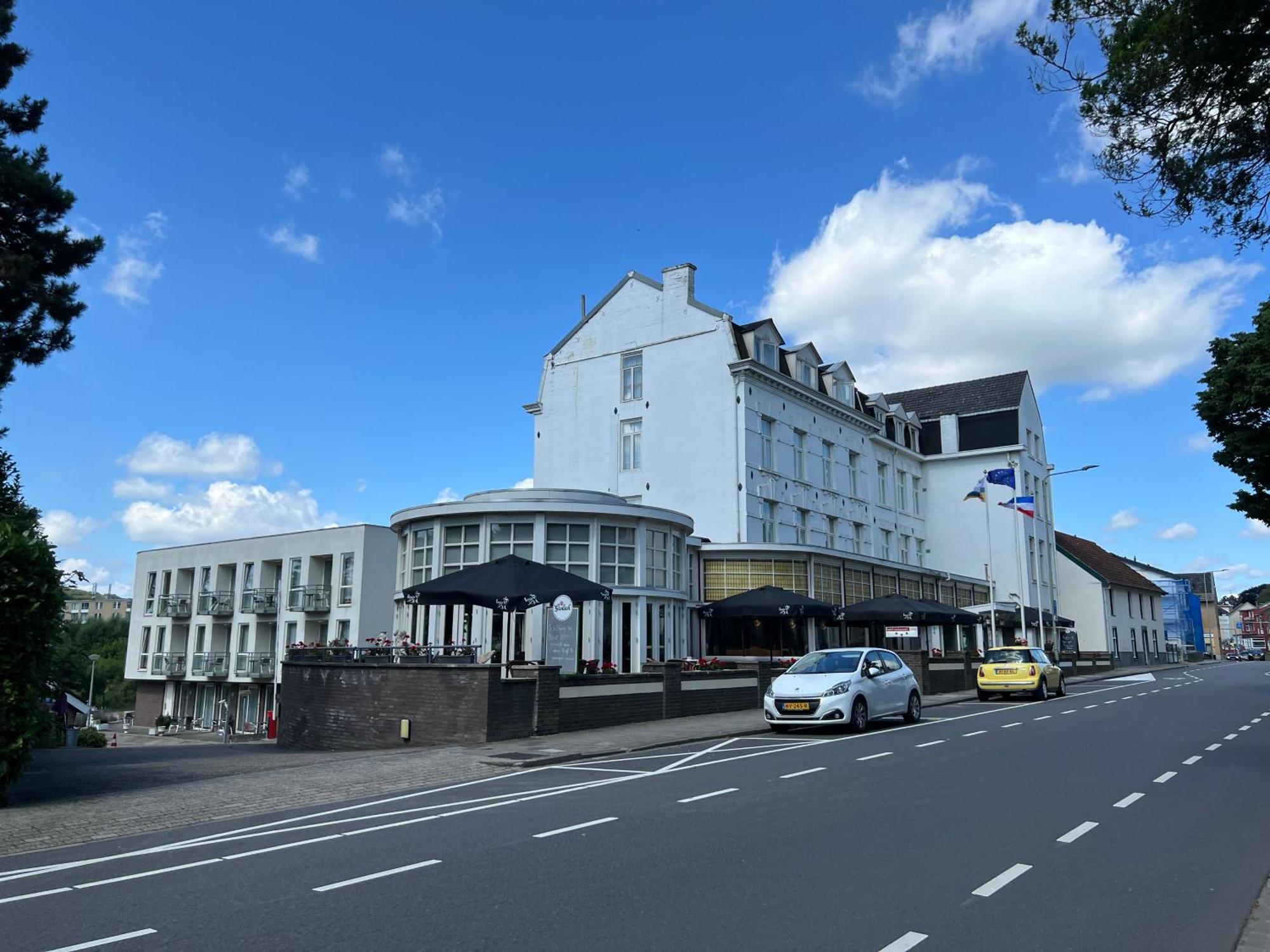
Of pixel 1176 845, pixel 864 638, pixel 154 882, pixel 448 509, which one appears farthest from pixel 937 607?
pixel 154 882

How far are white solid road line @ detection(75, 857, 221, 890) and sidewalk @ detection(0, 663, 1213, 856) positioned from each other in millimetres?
2035

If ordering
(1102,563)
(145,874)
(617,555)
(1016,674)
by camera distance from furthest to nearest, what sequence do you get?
1. (1102,563)
2. (1016,674)
3. (617,555)
4. (145,874)

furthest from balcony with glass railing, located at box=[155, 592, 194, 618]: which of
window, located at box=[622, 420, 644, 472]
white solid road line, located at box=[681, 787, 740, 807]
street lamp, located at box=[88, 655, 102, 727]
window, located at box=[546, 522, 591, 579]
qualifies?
white solid road line, located at box=[681, 787, 740, 807]

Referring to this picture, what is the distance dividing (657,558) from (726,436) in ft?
34.3

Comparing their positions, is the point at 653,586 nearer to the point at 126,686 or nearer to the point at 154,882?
the point at 154,882

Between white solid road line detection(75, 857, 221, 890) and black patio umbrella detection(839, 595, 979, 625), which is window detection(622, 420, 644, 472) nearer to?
black patio umbrella detection(839, 595, 979, 625)

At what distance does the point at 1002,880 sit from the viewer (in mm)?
6777

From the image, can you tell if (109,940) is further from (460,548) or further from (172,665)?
(172,665)

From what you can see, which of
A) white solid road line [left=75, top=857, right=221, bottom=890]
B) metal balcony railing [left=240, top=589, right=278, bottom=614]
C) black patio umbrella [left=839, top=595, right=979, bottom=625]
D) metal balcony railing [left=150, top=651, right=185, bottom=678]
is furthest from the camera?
metal balcony railing [left=150, top=651, right=185, bottom=678]

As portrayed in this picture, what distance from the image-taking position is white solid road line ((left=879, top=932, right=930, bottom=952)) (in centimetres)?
525

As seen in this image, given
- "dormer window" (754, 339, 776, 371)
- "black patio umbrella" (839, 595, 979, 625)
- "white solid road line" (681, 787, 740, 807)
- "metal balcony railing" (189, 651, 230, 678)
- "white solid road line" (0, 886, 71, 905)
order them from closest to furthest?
1. "white solid road line" (0, 886, 71, 905)
2. "white solid road line" (681, 787, 740, 807)
3. "black patio umbrella" (839, 595, 979, 625)
4. "dormer window" (754, 339, 776, 371)
5. "metal balcony railing" (189, 651, 230, 678)

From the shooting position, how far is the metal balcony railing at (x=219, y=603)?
4931 cm

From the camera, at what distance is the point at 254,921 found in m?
5.83

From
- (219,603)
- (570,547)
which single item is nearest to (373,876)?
(570,547)
